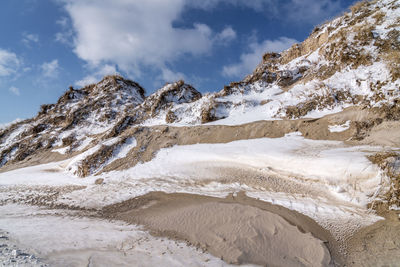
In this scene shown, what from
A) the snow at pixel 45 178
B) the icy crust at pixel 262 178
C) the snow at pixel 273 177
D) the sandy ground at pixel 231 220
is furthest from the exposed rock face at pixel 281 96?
the snow at pixel 273 177

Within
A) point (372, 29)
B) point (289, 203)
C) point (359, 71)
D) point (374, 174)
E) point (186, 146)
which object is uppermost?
point (372, 29)

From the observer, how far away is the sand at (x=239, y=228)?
507 cm

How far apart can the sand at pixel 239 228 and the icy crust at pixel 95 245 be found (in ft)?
1.69

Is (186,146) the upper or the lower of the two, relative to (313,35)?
lower

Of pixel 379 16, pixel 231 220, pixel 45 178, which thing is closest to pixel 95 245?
pixel 231 220

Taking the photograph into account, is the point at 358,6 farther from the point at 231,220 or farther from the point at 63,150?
the point at 63,150

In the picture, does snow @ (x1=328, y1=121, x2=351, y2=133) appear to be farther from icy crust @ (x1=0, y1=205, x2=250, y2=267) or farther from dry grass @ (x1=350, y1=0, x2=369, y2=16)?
dry grass @ (x1=350, y1=0, x2=369, y2=16)

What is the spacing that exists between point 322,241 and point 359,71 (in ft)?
Result: 38.4

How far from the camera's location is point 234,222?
636 centimetres

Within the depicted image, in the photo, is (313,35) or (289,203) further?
(313,35)

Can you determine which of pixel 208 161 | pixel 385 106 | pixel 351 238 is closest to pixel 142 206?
pixel 208 161

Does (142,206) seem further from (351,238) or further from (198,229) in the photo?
(351,238)

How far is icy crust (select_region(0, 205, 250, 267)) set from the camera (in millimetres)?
4536

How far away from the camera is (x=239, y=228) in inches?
238
